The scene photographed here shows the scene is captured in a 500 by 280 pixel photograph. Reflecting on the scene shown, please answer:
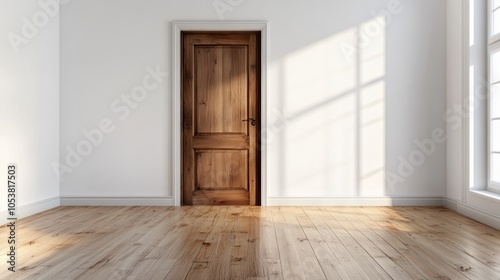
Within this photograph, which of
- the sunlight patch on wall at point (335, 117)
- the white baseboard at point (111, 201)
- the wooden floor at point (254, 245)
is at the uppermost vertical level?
the sunlight patch on wall at point (335, 117)

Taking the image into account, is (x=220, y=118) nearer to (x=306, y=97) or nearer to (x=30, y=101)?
(x=306, y=97)

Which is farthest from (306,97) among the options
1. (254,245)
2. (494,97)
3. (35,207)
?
(35,207)

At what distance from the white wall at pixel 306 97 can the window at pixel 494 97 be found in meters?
0.75

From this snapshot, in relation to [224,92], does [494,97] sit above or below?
below

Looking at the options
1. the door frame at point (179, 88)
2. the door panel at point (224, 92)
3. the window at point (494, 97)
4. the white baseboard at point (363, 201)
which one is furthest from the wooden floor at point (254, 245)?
the door panel at point (224, 92)

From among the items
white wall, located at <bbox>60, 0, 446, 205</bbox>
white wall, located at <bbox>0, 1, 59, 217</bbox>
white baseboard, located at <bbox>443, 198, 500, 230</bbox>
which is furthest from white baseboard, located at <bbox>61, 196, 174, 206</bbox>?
white baseboard, located at <bbox>443, 198, 500, 230</bbox>

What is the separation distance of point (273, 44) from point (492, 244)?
3035 mm

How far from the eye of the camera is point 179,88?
5.07m

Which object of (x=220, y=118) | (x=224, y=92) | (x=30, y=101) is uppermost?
(x=224, y=92)

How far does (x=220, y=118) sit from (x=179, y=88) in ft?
1.93

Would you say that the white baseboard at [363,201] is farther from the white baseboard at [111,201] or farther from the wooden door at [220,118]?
the white baseboard at [111,201]

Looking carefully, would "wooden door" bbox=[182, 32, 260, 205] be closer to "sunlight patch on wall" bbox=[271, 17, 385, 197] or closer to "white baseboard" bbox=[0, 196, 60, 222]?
"sunlight patch on wall" bbox=[271, 17, 385, 197]

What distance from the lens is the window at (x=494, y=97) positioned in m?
4.17

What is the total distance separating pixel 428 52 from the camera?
504 cm
